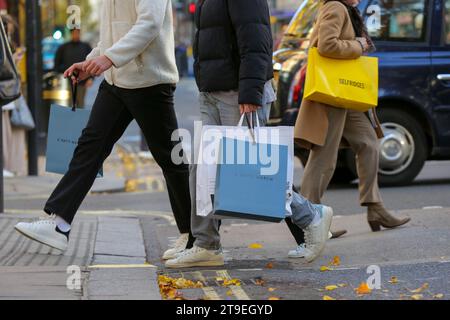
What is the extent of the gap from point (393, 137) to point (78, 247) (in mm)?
4394

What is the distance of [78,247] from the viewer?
660cm

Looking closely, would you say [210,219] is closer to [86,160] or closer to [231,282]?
[231,282]

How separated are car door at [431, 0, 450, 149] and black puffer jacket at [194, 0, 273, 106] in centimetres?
449

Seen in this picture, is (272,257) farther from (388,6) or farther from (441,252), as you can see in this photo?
(388,6)

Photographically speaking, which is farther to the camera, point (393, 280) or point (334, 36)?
point (334, 36)

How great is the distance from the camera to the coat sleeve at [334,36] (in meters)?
6.64

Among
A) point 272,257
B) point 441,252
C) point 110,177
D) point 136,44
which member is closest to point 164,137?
point 136,44

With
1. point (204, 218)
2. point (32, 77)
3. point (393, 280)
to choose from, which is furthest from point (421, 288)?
point (32, 77)

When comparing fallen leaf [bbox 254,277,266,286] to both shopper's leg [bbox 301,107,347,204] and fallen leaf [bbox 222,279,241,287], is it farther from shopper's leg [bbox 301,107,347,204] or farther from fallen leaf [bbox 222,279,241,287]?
shopper's leg [bbox 301,107,347,204]

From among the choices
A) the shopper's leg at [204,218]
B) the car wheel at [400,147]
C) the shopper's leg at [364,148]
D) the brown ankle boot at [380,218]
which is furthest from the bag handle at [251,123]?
the car wheel at [400,147]

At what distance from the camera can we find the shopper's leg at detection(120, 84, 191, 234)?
19.5ft

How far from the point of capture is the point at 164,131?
6043 mm

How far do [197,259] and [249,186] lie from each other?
0.80 meters

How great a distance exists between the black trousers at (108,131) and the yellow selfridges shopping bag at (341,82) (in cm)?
110
